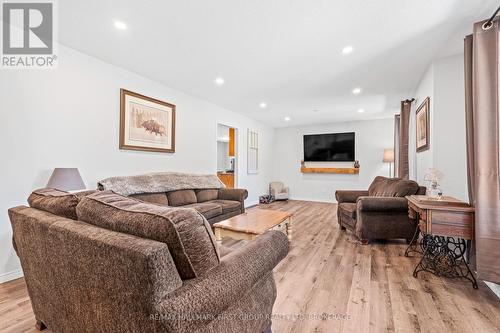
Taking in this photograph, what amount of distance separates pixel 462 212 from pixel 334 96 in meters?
2.86

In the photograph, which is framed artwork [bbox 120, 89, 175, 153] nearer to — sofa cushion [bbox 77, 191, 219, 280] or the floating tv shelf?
sofa cushion [bbox 77, 191, 219, 280]

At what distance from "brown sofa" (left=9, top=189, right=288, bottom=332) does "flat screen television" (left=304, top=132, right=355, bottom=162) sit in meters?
5.92

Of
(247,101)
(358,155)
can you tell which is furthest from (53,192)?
(358,155)

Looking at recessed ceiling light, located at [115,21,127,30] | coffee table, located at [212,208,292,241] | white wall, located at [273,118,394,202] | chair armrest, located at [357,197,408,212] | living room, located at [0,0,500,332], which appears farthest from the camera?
white wall, located at [273,118,394,202]

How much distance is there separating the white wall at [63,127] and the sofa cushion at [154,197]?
399 millimetres

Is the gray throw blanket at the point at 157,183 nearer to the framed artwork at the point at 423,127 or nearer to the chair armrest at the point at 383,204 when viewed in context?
the chair armrest at the point at 383,204

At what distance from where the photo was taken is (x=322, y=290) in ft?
6.47

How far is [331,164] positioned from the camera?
676 centimetres

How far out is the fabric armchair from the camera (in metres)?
6.93

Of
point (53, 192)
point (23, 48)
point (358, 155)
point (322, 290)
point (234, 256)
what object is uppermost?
point (23, 48)

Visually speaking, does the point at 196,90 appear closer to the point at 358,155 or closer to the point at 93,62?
the point at 93,62

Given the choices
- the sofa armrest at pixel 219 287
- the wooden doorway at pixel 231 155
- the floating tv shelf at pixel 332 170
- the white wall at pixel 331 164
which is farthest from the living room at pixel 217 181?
the floating tv shelf at pixel 332 170

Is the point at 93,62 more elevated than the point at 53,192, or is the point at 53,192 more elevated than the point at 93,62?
the point at 93,62

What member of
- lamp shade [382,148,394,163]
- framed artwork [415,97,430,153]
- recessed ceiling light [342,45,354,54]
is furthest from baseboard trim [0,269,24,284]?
lamp shade [382,148,394,163]
